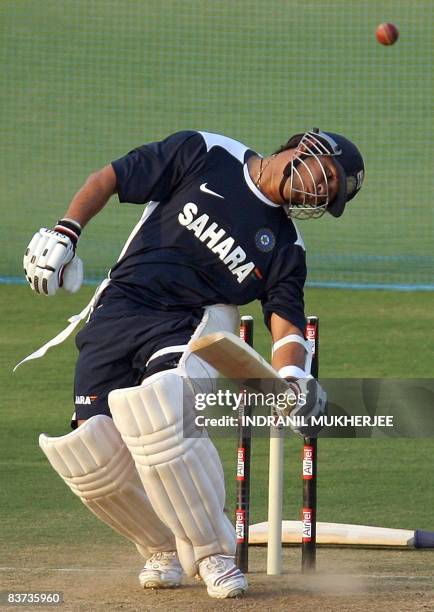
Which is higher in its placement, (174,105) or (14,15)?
(14,15)

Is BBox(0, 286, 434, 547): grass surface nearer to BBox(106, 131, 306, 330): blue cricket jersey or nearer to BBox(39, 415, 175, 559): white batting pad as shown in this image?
BBox(39, 415, 175, 559): white batting pad

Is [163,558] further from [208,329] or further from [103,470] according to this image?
[208,329]

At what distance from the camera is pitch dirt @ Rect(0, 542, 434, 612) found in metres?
4.38

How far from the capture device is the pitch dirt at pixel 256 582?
14.4ft

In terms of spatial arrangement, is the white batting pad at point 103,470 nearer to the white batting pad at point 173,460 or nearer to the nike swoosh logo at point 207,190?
the white batting pad at point 173,460

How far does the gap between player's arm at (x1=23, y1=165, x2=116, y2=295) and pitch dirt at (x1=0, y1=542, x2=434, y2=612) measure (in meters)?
1.04

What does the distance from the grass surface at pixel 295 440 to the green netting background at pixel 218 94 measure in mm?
2024

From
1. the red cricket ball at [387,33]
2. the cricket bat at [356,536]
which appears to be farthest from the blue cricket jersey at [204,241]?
the red cricket ball at [387,33]

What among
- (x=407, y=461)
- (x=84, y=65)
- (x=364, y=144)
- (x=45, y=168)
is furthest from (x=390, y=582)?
(x=84, y=65)

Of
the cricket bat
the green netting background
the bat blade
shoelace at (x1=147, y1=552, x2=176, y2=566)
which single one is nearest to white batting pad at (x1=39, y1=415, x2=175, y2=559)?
shoelace at (x1=147, y1=552, x2=176, y2=566)

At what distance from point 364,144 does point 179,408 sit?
13.2 metres

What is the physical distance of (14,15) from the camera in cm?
2022

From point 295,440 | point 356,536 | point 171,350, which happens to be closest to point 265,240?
point 171,350

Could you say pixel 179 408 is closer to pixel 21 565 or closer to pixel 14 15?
pixel 21 565
